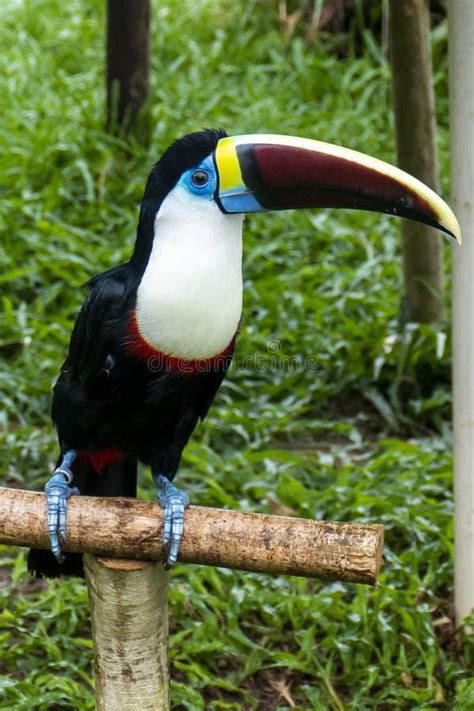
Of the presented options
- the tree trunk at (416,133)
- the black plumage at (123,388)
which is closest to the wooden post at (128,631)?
the black plumage at (123,388)

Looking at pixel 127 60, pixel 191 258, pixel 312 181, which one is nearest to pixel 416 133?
pixel 127 60

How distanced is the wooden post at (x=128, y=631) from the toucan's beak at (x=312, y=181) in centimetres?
78

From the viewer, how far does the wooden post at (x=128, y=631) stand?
2197 mm

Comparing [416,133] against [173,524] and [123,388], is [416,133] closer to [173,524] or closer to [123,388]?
[123,388]

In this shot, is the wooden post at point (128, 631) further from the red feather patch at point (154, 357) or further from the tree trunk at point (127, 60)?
the tree trunk at point (127, 60)

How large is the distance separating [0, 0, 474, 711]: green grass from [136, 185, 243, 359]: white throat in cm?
102

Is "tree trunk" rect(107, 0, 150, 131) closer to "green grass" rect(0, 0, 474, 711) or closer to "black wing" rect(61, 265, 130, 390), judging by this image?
"green grass" rect(0, 0, 474, 711)

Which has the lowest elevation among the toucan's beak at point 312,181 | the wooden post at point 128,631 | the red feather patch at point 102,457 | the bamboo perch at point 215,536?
the wooden post at point 128,631

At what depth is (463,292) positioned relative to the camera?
2809 millimetres

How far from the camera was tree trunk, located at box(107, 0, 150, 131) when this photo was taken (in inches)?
205

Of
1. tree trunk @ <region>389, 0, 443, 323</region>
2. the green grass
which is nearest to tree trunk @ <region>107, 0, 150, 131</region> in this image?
the green grass

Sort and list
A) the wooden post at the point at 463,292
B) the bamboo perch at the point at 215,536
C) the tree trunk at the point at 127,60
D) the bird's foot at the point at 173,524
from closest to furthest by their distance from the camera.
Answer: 1. the bamboo perch at the point at 215,536
2. the bird's foot at the point at 173,524
3. the wooden post at the point at 463,292
4. the tree trunk at the point at 127,60

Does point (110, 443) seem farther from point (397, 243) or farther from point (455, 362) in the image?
point (397, 243)

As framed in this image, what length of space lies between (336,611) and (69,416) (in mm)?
1023
